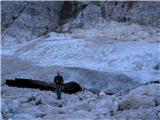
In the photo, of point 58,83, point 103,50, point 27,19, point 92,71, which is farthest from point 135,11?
point 58,83

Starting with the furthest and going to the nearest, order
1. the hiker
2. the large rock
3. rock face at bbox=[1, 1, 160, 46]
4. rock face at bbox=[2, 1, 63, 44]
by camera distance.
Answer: rock face at bbox=[2, 1, 63, 44]
rock face at bbox=[1, 1, 160, 46]
the large rock
the hiker

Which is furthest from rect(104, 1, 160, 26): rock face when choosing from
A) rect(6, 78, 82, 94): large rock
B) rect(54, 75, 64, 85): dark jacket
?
rect(54, 75, 64, 85): dark jacket

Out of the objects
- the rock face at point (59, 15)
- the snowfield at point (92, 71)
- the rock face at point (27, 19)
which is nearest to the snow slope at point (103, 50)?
the snowfield at point (92, 71)

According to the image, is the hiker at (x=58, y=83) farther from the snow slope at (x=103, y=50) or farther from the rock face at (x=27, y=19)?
the rock face at (x=27, y=19)

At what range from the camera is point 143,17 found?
110 ft

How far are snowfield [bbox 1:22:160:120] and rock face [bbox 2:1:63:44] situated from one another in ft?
5.32

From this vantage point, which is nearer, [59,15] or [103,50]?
[103,50]

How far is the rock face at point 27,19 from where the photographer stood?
36581mm

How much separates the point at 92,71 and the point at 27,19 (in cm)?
1272

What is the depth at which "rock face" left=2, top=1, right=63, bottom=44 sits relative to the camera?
3658cm

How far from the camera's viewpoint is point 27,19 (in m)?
37.8

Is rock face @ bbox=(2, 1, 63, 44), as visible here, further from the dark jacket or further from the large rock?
the dark jacket

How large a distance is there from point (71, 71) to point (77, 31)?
24.8 feet

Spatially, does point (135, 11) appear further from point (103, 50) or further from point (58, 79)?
point (58, 79)
